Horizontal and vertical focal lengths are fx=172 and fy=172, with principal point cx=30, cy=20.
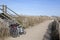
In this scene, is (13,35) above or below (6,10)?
below

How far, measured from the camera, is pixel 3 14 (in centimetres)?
2103

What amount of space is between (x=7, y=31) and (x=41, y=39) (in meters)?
3.10

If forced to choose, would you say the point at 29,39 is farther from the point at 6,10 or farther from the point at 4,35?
the point at 6,10

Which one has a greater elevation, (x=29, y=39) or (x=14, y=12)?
(x=14, y=12)

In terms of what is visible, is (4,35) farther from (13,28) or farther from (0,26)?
(13,28)

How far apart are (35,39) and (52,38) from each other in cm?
178

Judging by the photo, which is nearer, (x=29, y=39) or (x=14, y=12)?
(x=29, y=39)

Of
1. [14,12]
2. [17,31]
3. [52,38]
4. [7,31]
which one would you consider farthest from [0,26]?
[14,12]

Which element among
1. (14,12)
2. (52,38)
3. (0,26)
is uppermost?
(14,12)

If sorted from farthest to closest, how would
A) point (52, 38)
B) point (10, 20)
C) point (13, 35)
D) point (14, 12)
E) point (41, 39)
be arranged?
1. point (14, 12)
2. point (10, 20)
3. point (13, 35)
4. point (52, 38)
5. point (41, 39)

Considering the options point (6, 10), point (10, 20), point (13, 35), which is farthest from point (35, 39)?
point (6, 10)

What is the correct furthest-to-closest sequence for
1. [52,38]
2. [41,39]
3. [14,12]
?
[14,12] < [52,38] < [41,39]

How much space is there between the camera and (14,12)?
22.3m

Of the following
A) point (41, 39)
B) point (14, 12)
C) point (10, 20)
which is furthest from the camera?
point (14, 12)
